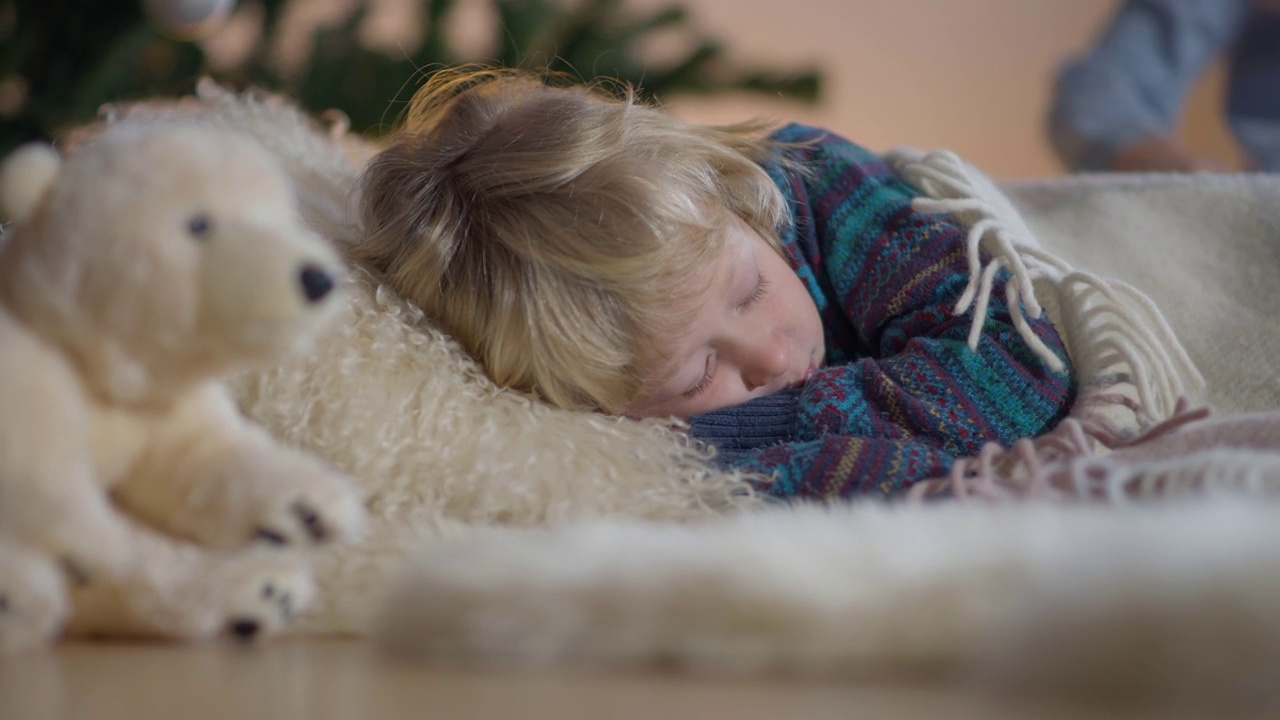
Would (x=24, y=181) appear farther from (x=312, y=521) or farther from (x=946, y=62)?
(x=946, y=62)

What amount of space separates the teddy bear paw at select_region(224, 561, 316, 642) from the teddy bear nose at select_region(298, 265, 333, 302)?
113mm

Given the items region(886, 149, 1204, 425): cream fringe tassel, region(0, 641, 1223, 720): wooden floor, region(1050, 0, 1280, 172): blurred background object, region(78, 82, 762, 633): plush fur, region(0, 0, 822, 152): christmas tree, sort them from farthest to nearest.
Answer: region(1050, 0, 1280, 172): blurred background object → region(0, 0, 822, 152): christmas tree → region(886, 149, 1204, 425): cream fringe tassel → region(78, 82, 762, 633): plush fur → region(0, 641, 1223, 720): wooden floor

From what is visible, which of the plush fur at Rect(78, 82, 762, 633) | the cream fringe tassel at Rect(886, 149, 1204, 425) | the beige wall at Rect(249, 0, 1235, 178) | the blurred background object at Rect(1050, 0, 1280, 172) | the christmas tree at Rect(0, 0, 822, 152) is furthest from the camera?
the beige wall at Rect(249, 0, 1235, 178)

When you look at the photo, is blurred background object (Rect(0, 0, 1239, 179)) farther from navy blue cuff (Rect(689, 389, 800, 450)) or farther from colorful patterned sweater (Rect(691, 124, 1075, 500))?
Answer: navy blue cuff (Rect(689, 389, 800, 450))

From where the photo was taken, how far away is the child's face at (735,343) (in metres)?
0.88

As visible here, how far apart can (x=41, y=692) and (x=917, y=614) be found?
11.2 inches

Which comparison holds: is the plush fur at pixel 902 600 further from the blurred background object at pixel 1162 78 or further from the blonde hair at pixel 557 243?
the blurred background object at pixel 1162 78

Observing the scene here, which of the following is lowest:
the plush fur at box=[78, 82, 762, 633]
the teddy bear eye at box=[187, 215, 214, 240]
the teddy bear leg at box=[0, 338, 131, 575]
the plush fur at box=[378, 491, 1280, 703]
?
the plush fur at box=[78, 82, 762, 633]

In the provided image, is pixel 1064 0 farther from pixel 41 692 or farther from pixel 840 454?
pixel 41 692

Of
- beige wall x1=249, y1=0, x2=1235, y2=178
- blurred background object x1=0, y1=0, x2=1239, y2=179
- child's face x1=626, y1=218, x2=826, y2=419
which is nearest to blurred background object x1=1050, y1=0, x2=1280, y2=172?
blurred background object x1=0, y1=0, x2=1239, y2=179

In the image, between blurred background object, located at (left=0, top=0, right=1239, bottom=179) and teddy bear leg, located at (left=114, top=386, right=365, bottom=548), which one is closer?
teddy bear leg, located at (left=114, top=386, right=365, bottom=548)

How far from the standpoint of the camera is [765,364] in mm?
900

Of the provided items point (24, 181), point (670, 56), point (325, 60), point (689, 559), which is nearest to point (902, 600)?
point (689, 559)

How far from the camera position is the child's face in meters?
0.88
